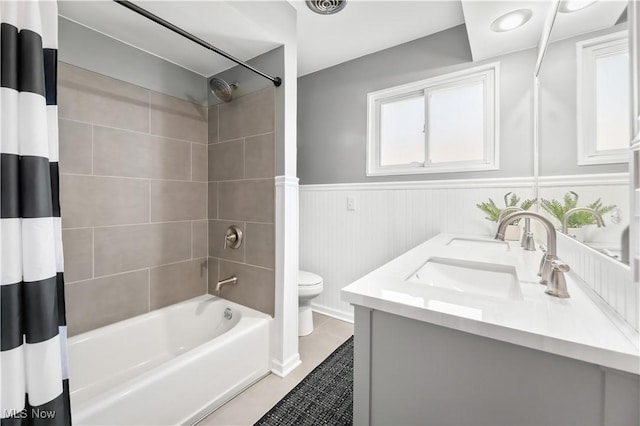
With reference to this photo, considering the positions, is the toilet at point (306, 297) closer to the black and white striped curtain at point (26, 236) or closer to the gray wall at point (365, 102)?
the gray wall at point (365, 102)

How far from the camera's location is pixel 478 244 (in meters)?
1.50

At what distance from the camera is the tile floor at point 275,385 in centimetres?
129

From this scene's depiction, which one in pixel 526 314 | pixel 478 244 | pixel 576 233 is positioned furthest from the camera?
pixel 478 244

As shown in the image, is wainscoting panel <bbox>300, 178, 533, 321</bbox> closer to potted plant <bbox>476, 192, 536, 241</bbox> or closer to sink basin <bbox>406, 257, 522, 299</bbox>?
potted plant <bbox>476, 192, 536, 241</bbox>

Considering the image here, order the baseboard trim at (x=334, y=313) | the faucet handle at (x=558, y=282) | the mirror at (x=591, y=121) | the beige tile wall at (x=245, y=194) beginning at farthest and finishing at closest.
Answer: the baseboard trim at (x=334, y=313), the beige tile wall at (x=245, y=194), the faucet handle at (x=558, y=282), the mirror at (x=591, y=121)

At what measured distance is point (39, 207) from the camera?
0.77 m

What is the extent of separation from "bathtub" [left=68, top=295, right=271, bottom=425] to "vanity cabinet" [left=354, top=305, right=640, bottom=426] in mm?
899

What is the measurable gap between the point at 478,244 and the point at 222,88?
75.4 inches

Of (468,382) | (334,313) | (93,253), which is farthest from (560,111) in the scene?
(93,253)

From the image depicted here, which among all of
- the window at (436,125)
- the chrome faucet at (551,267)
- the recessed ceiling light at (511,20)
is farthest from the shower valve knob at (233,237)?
the recessed ceiling light at (511,20)

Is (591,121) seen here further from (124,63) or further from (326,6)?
(124,63)

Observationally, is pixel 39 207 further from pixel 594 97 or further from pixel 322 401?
pixel 594 97

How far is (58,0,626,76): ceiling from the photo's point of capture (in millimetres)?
1354

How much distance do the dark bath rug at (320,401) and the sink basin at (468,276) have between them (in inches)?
32.0
